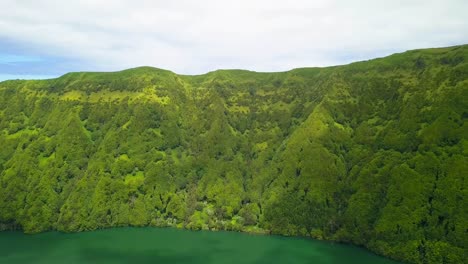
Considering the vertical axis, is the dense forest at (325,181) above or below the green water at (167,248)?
above

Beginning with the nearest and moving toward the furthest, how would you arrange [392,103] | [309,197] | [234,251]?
[234,251] → [309,197] → [392,103]

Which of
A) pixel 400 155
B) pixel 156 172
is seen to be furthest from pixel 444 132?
pixel 156 172

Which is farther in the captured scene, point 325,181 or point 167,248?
point 325,181

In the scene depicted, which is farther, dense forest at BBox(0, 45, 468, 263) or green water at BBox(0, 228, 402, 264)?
dense forest at BBox(0, 45, 468, 263)

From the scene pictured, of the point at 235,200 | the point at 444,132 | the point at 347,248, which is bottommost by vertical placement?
the point at 347,248

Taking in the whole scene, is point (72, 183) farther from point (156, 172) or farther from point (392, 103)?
point (392, 103)

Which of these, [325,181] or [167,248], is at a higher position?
[325,181]

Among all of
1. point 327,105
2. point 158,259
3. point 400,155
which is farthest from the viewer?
point 327,105

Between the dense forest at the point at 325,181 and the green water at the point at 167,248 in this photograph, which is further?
the dense forest at the point at 325,181
